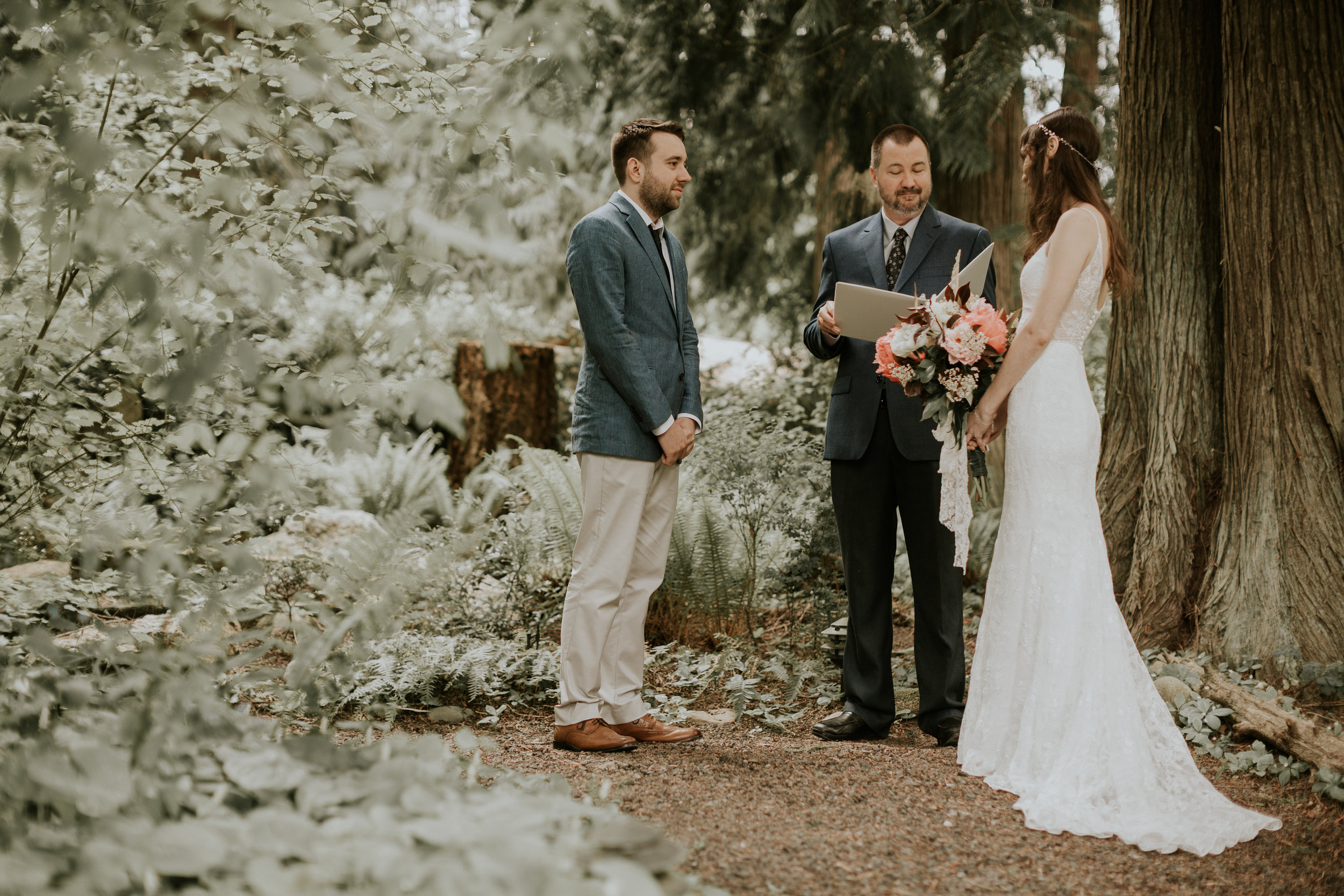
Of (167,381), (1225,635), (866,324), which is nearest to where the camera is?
(167,381)

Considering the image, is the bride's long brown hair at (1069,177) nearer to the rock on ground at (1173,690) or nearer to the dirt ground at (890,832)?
the rock on ground at (1173,690)

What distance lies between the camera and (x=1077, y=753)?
3086 mm

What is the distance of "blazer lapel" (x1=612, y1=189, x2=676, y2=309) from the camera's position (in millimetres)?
3828

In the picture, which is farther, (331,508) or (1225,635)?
(331,508)

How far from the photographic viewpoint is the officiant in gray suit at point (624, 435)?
3.68 m

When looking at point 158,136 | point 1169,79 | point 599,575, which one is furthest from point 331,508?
point 1169,79

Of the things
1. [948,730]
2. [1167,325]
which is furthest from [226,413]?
[1167,325]

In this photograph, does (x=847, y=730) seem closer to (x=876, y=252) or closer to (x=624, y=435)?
(x=624, y=435)

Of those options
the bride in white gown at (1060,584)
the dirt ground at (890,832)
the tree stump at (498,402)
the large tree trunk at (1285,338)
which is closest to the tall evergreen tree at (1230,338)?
the large tree trunk at (1285,338)

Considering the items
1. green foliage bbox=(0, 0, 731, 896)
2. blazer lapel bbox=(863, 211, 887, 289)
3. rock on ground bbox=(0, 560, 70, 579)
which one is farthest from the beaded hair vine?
rock on ground bbox=(0, 560, 70, 579)

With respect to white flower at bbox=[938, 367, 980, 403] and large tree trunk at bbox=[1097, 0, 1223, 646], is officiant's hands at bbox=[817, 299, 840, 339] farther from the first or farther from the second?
large tree trunk at bbox=[1097, 0, 1223, 646]

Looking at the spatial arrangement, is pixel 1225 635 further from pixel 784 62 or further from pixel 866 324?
pixel 784 62

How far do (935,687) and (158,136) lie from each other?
13.4 feet

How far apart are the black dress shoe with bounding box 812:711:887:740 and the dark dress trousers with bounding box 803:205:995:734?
0.10 feet
